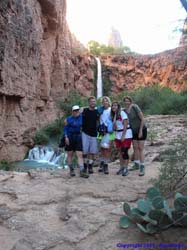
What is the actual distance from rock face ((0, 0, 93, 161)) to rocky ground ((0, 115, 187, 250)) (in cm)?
983

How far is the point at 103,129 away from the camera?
23.5 ft

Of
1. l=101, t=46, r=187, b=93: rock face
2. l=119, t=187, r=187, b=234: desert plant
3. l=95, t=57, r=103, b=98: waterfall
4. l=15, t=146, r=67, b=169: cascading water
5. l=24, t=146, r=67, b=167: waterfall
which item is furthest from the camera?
l=95, t=57, r=103, b=98: waterfall

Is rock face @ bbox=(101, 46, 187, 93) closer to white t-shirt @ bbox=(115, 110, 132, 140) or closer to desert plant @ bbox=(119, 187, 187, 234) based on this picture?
white t-shirt @ bbox=(115, 110, 132, 140)

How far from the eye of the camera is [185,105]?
2100cm

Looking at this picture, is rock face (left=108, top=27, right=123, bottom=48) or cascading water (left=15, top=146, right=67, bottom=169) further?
rock face (left=108, top=27, right=123, bottom=48)

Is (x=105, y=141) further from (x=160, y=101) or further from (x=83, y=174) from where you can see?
(x=160, y=101)

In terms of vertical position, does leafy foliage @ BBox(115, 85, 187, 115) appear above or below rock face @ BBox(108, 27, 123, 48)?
below

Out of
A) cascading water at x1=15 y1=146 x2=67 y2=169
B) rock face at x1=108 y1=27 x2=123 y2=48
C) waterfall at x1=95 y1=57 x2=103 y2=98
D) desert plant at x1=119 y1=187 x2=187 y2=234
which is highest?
rock face at x1=108 y1=27 x2=123 y2=48

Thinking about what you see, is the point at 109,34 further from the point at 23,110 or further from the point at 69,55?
the point at 23,110

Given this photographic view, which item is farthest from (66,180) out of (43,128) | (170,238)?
(43,128)

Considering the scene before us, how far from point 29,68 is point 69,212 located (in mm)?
14733

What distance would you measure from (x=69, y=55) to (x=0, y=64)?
11.6 meters

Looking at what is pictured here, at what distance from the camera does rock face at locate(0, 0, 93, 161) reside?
1638 cm

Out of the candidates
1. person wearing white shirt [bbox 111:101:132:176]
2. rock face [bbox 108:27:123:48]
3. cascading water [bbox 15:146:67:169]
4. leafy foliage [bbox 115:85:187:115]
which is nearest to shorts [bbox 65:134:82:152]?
person wearing white shirt [bbox 111:101:132:176]
